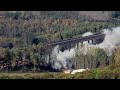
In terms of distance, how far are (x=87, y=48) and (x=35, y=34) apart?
136 cm

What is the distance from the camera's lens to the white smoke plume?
285 inches

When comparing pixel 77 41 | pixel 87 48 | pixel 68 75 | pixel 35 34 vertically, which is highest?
pixel 35 34

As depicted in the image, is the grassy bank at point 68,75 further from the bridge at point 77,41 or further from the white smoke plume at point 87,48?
the bridge at point 77,41

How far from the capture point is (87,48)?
7.68 metres

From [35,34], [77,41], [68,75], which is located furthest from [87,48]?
[68,75]

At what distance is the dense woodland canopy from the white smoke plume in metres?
0.15

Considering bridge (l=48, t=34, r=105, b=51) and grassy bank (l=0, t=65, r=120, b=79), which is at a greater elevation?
bridge (l=48, t=34, r=105, b=51)

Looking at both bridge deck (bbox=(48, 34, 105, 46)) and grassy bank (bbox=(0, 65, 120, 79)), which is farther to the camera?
bridge deck (bbox=(48, 34, 105, 46))

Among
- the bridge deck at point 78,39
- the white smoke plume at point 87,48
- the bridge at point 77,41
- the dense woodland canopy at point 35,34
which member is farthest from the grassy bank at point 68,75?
the bridge deck at point 78,39

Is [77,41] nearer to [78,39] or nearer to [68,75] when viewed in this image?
[78,39]

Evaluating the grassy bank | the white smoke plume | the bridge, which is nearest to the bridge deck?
the bridge

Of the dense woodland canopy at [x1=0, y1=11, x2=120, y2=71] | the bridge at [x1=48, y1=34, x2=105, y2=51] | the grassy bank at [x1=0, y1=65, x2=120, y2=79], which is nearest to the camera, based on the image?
A: the grassy bank at [x1=0, y1=65, x2=120, y2=79]

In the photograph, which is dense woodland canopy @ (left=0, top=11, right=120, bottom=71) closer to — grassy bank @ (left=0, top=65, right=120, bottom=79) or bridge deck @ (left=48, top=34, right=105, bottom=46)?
bridge deck @ (left=48, top=34, right=105, bottom=46)
